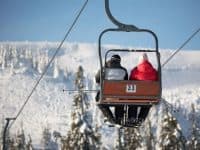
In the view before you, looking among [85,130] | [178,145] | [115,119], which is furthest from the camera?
[178,145]

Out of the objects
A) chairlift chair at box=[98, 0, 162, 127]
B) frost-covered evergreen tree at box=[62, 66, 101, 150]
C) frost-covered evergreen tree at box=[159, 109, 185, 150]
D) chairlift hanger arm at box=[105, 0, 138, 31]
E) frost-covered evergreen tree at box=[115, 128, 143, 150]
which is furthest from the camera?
frost-covered evergreen tree at box=[115, 128, 143, 150]

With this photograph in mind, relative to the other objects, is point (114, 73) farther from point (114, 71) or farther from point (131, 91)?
point (131, 91)

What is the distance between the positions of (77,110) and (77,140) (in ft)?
6.44

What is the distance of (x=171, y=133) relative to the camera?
155 feet

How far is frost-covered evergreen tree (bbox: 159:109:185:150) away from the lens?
4694 centimetres

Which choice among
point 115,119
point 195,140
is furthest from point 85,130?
point 115,119

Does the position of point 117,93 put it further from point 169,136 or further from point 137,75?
point 169,136

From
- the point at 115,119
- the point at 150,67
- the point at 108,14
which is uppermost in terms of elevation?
the point at 108,14

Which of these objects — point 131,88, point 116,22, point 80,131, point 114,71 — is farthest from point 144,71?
point 80,131

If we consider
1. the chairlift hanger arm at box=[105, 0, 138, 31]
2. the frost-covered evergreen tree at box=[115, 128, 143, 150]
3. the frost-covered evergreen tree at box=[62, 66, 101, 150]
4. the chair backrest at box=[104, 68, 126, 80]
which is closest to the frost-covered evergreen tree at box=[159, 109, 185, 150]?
the frost-covered evergreen tree at box=[62, 66, 101, 150]

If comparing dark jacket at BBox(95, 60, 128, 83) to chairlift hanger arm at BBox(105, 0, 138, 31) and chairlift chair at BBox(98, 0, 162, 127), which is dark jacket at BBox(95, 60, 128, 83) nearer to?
chairlift chair at BBox(98, 0, 162, 127)

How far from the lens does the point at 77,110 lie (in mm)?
44156

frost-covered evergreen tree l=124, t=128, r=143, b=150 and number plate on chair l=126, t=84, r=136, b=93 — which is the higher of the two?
frost-covered evergreen tree l=124, t=128, r=143, b=150

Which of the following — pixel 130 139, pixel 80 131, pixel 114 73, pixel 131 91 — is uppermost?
pixel 130 139
